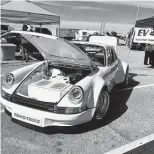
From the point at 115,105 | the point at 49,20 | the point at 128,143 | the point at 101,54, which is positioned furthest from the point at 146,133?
the point at 49,20

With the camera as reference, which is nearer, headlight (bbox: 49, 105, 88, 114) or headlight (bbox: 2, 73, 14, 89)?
headlight (bbox: 49, 105, 88, 114)

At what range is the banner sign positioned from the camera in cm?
1012

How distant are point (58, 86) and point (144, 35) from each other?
767cm

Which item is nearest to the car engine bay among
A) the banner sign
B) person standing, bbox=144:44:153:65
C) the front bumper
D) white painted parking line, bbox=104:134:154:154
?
the front bumper

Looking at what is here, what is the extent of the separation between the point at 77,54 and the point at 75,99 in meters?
0.99

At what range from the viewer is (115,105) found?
487 centimetres

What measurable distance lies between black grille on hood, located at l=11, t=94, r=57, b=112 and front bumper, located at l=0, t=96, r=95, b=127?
0.06 meters

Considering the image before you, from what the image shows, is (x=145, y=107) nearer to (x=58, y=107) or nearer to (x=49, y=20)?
(x=58, y=107)

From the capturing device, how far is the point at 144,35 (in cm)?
1031

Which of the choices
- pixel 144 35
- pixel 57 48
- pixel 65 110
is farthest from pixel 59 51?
pixel 144 35

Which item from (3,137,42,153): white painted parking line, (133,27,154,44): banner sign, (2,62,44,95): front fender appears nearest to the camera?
(3,137,42,153): white painted parking line

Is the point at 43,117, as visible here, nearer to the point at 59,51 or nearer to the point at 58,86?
the point at 58,86

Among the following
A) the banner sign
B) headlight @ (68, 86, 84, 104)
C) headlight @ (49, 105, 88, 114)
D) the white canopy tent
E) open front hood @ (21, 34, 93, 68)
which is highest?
the white canopy tent

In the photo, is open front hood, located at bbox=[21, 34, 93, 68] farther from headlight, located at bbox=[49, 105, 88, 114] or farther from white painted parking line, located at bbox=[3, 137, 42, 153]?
white painted parking line, located at bbox=[3, 137, 42, 153]
